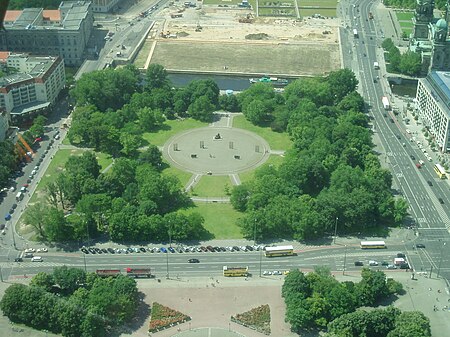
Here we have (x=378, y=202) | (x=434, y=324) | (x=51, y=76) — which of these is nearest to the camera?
(x=434, y=324)

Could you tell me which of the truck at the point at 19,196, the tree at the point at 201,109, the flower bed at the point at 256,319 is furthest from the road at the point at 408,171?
the truck at the point at 19,196

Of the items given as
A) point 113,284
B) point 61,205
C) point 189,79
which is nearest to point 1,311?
point 113,284

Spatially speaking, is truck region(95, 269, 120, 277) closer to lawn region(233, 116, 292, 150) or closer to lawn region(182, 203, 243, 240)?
lawn region(182, 203, 243, 240)

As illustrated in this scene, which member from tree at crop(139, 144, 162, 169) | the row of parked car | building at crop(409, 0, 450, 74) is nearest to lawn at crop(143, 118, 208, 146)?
tree at crop(139, 144, 162, 169)

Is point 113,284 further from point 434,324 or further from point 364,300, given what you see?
point 434,324

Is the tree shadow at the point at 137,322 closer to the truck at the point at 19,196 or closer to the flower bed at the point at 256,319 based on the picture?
the flower bed at the point at 256,319
